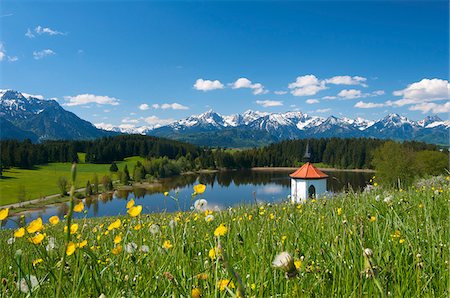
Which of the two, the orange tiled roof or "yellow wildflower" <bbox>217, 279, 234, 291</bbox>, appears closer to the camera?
"yellow wildflower" <bbox>217, 279, 234, 291</bbox>

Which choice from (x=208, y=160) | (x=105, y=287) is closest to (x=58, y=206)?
(x=105, y=287)

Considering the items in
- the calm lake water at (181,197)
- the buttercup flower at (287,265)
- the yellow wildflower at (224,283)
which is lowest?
the calm lake water at (181,197)

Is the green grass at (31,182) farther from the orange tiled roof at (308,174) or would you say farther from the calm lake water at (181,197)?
the orange tiled roof at (308,174)

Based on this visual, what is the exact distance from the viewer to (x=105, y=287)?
1.97 meters

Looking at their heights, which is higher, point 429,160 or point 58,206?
point 429,160

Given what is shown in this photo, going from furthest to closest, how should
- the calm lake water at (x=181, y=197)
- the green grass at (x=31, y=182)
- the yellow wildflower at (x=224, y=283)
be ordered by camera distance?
the green grass at (x=31, y=182) → the calm lake water at (x=181, y=197) → the yellow wildflower at (x=224, y=283)

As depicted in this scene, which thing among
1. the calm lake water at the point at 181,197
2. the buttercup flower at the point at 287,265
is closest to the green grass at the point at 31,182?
the calm lake water at the point at 181,197

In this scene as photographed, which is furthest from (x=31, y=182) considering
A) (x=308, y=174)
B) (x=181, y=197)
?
(x=308, y=174)

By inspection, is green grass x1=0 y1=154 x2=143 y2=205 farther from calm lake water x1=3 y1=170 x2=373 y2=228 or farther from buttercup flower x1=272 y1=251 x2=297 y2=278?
buttercup flower x1=272 y1=251 x2=297 y2=278

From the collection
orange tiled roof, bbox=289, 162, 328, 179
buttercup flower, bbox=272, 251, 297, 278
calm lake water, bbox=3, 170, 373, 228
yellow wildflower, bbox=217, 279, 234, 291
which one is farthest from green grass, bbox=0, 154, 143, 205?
buttercup flower, bbox=272, 251, 297, 278

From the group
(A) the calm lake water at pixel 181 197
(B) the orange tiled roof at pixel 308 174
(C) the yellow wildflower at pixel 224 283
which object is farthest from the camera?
(B) the orange tiled roof at pixel 308 174

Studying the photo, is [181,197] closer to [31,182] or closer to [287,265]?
[287,265]

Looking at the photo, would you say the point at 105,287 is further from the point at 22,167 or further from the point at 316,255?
the point at 22,167

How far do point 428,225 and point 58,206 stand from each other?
95.2 meters
